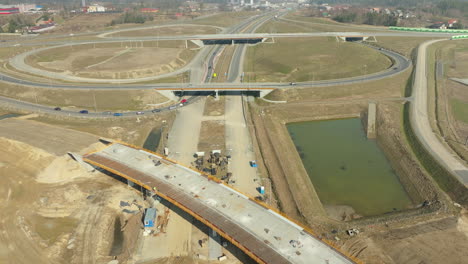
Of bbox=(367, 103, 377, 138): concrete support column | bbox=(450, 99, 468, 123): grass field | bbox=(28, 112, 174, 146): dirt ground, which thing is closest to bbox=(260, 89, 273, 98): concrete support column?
bbox=(28, 112, 174, 146): dirt ground

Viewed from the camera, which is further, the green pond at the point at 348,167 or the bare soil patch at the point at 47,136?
the bare soil patch at the point at 47,136

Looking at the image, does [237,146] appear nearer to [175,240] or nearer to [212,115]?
[212,115]

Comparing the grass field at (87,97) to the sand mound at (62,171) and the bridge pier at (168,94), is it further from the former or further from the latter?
the sand mound at (62,171)

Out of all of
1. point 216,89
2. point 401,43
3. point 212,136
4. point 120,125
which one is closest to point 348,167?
point 212,136

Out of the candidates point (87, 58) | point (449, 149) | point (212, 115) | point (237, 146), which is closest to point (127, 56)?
point (87, 58)

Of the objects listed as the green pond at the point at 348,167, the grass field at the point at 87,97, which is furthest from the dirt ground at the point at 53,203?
the green pond at the point at 348,167

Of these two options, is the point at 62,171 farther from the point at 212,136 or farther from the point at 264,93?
the point at 264,93
